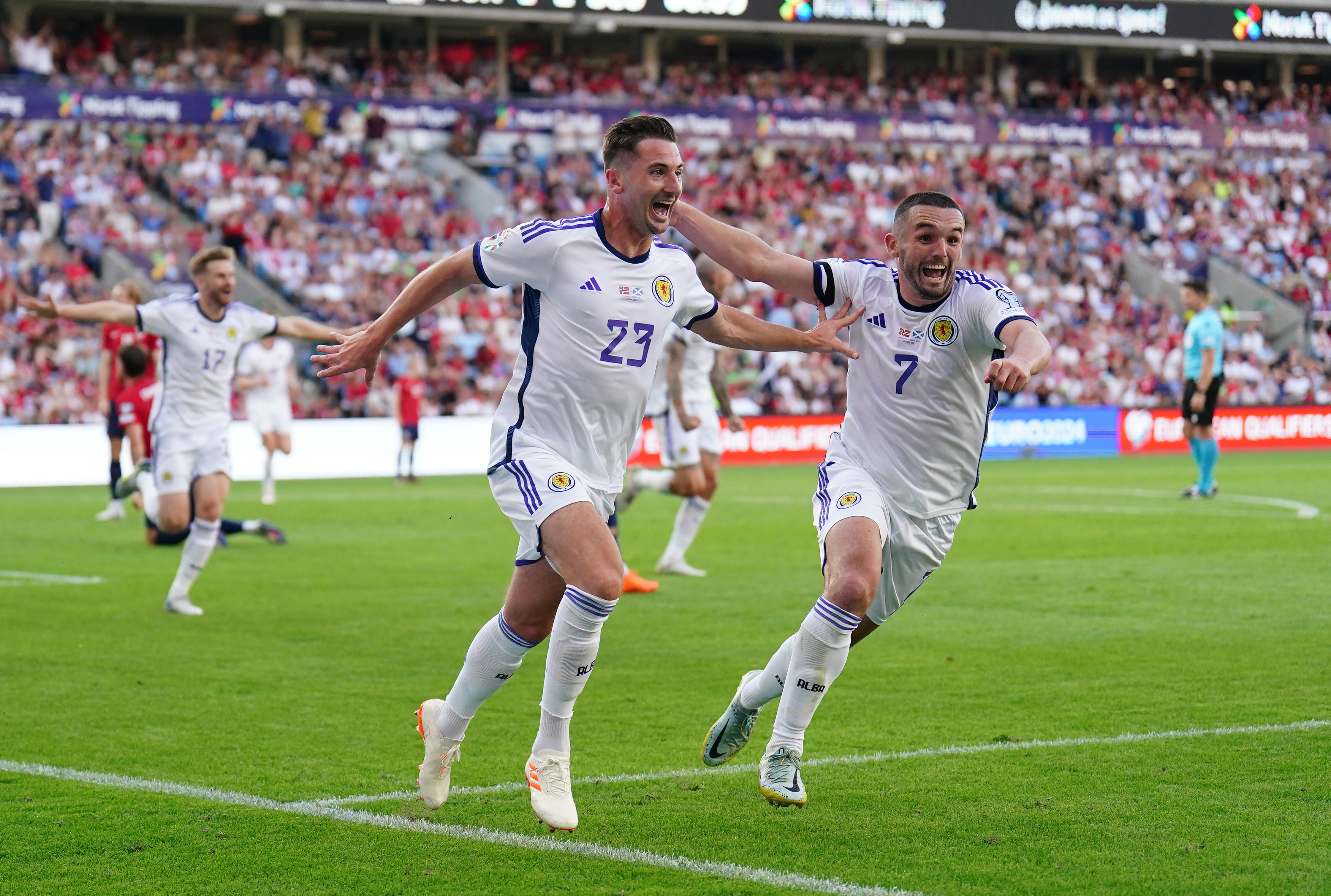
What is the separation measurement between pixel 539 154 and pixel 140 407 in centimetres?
2306

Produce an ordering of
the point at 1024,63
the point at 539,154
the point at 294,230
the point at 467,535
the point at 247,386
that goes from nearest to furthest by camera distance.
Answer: the point at 467,535 → the point at 247,386 → the point at 294,230 → the point at 539,154 → the point at 1024,63

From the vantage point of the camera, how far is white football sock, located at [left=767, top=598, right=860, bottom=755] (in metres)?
5.61

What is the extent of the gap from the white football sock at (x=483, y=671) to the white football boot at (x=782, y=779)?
2.99 ft

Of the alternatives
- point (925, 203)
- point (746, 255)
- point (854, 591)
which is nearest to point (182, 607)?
point (746, 255)

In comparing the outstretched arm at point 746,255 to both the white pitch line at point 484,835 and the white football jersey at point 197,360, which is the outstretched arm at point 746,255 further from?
the white football jersey at point 197,360

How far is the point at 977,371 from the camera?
6156 mm

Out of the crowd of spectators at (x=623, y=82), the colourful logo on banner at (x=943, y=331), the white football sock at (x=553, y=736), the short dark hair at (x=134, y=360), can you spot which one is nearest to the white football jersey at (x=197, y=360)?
the short dark hair at (x=134, y=360)

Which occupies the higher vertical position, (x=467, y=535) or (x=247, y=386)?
(x=247, y=386)

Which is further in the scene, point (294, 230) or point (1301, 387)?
point (1301, 387)

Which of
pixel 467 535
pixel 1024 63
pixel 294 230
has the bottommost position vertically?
pixel 467 535

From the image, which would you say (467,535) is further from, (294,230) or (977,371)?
(294,230)

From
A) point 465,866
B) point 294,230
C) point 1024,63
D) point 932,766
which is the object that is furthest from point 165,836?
point 1024,63

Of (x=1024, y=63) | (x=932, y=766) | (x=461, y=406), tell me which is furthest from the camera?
(x=1024, y=63)

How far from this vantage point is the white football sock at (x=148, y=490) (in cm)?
1329
